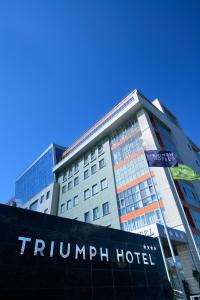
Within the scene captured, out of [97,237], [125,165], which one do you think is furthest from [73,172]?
[97,237]

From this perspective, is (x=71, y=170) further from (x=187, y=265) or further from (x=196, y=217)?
(x=187, y=265)

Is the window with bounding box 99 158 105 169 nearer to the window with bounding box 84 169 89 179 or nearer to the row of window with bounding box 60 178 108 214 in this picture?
the row of window with bounding box 60 178 108 214

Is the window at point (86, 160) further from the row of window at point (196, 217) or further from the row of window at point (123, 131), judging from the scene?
the row of window at point (196, 217)

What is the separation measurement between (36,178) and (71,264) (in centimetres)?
3844

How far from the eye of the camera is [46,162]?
43.7m

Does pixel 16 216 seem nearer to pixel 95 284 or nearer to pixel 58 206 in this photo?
pixel 95 284

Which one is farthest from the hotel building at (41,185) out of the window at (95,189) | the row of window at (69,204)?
the window at (95,189)

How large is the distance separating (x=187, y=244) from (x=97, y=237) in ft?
42.7

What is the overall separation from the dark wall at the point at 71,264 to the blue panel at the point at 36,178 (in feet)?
104

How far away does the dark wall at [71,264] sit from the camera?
7.02 meters

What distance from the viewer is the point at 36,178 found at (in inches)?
1764

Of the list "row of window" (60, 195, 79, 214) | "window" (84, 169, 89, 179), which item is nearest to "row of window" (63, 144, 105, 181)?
"window" (84, 169, 89, 179)

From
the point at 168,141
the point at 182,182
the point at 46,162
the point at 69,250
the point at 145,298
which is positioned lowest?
the point at 145,298

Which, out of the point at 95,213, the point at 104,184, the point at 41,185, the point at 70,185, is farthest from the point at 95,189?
the point at 41,185
